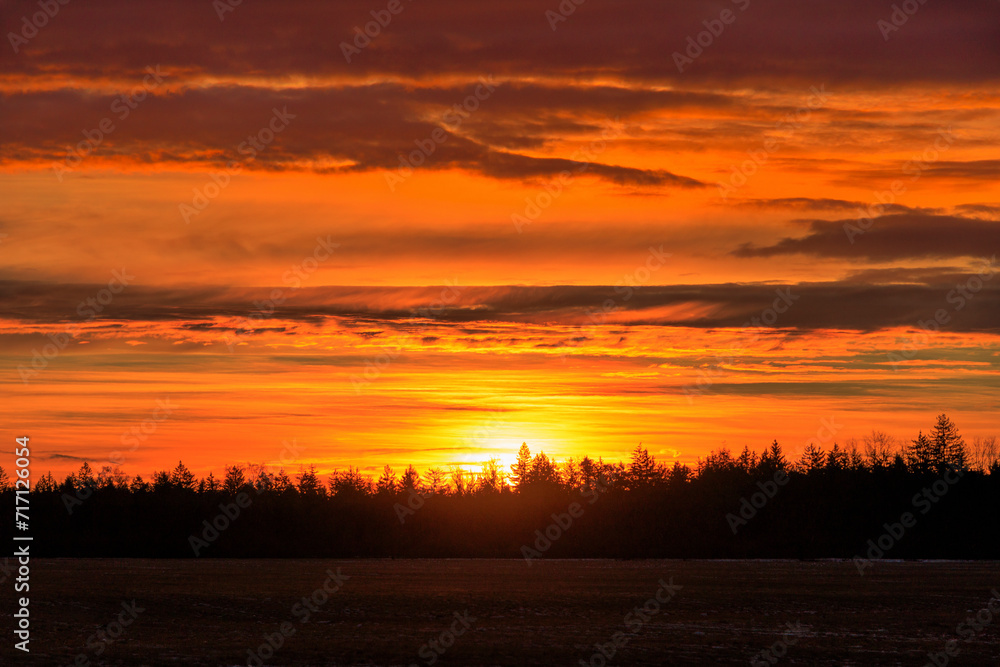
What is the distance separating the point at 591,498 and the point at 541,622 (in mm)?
114249

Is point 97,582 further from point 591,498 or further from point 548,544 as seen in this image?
point 591,498

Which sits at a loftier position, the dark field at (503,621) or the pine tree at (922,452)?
the pine tree at (922,452)

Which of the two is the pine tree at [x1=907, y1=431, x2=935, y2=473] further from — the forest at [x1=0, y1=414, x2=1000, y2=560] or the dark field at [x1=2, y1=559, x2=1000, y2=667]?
the dark field at [x1=2, y1=559, x2=1000, y2=667]

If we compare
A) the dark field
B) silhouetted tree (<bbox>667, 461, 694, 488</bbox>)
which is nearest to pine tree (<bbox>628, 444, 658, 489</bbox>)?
silhouetted tree (<bbox>667, 461, 694, 488</bbox>)

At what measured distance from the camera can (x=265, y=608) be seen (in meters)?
49.3

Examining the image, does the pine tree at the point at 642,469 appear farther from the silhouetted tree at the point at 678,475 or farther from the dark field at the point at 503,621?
the dark field at the point at 503,621

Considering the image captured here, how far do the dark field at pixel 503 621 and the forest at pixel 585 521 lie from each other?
66.0 meters

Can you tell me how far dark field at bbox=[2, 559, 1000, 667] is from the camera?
33.6m

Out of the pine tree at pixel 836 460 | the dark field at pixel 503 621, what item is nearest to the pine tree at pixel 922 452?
the pine tree at pixel 836 460

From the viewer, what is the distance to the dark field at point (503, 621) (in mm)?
33562

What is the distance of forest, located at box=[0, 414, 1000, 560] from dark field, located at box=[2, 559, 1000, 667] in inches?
2600

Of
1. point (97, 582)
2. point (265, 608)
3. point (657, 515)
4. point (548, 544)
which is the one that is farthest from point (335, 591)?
point (657, 515)

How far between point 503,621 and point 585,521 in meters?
103

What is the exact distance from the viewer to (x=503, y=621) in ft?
146
